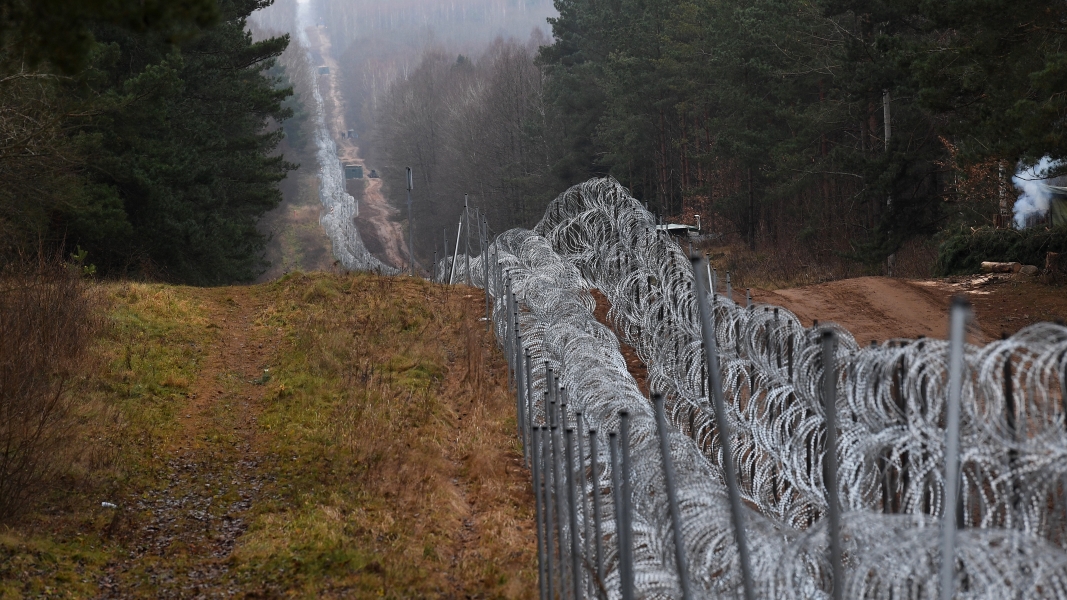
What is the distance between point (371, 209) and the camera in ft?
263

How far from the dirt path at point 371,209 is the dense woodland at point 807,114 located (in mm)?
9898

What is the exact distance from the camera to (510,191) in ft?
174

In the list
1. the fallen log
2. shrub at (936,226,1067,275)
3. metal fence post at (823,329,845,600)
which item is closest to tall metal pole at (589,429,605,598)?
metal fence post at (823,329,845,600)

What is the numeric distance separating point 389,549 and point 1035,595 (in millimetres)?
5049

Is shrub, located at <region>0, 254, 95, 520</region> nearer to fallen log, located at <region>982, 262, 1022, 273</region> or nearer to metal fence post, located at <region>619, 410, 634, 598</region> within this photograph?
metal fence post, located at <region>619, 410, 634, 598</region>

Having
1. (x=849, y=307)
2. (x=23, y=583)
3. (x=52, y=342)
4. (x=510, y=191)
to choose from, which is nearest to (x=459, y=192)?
(x=510, y=191)

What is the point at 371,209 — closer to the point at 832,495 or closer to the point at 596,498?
the point at 596,498

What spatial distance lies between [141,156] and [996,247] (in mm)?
16587

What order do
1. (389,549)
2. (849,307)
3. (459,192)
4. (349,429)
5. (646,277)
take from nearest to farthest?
(389,549) < (349,429) < (646,277) < (849,307) < (459,192)

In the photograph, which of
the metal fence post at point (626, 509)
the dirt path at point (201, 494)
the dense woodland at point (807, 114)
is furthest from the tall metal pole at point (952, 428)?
the dense woodland at point (807, 114)

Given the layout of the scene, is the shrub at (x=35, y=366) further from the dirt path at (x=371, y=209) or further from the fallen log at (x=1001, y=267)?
the dirt path at (x=371, y=209)

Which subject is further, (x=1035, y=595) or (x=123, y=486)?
(x=123, y=486)

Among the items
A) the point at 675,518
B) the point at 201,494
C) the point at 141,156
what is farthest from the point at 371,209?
the point at 675,518

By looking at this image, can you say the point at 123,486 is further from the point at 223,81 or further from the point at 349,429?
the point at 223,81
